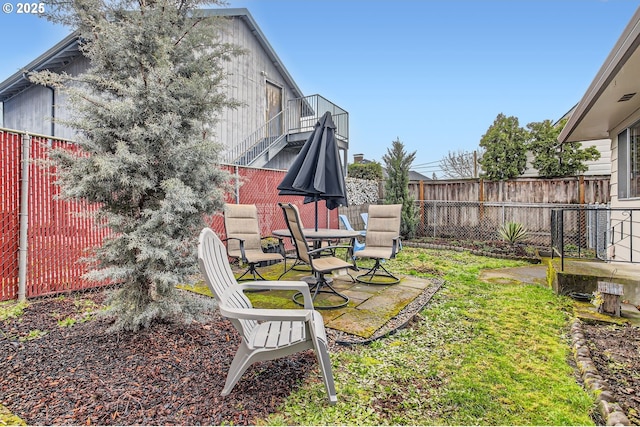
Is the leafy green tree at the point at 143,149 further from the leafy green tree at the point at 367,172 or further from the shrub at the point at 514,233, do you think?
the leafy green tree at the point at 367,172

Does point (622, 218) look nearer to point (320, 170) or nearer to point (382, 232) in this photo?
point (382, 232)

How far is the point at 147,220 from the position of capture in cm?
→ 264

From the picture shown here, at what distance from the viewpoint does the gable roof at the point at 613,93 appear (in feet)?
9.46

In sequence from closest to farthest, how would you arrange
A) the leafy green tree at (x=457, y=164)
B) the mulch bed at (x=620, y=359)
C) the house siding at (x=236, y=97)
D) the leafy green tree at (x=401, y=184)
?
the mulch bed at (x=620, y=359)
the leafy green tree at (x=401, y=184)
the house siding at (x=236, y=97)
the leafy green tree at (x=457, y=164)

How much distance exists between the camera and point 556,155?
8727mm

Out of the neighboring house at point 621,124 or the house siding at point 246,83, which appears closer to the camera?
the neighboring house at point 621,124

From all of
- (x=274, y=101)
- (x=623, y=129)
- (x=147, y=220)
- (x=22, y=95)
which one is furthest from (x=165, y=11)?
(x=22, y=95)

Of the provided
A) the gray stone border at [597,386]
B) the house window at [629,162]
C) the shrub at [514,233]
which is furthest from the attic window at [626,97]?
the shrub at [514,233]

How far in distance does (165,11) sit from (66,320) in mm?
2965

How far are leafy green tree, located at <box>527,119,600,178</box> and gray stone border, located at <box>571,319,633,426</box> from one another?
296 inches

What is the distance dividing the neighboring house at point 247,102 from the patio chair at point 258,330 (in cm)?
758

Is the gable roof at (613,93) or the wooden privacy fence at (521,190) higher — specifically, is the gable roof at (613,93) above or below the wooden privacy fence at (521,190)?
above

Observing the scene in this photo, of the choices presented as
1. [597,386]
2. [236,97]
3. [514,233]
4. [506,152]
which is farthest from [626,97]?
[236,97]

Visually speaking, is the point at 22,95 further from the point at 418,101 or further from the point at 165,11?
the point at 418,101
